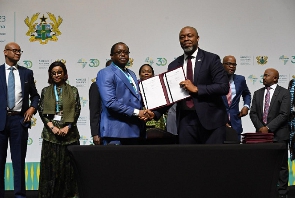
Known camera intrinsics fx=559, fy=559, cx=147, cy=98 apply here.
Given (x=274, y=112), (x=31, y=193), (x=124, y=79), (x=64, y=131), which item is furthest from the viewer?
(x=31, y=193)

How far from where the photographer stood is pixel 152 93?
434 centimetres

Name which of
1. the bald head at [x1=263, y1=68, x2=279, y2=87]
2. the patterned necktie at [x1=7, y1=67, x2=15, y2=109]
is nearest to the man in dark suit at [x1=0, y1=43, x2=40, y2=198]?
the patterned necktie at [x1=7, y1=67, x2=15, y2=109]

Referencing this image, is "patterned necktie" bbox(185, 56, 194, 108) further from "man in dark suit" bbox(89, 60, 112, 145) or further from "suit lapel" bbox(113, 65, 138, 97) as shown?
"man in dark suit" bbox(89, 60, 112, 145)

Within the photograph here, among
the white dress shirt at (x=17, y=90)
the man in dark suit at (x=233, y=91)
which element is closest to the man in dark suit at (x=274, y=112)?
the man in dark suit at (x=233, y=91)

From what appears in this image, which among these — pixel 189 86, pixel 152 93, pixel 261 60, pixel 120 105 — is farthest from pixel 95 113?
pixel 261 60

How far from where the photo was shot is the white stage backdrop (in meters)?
7.68

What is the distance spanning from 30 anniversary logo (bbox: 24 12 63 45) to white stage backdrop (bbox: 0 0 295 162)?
1cm

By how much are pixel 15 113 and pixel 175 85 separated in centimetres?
230

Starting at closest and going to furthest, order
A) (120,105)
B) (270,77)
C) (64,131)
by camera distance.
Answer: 1. (120,105)
2. (64,131)
3. (270,77)

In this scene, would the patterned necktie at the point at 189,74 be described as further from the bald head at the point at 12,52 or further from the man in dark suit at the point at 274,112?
the man in dark suit at the point at 274,112

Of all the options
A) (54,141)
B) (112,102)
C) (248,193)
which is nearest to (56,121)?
(54,141)

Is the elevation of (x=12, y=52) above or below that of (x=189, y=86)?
above

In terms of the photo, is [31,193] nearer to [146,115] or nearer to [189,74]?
[146,115]

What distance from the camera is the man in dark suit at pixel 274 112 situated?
21.4ft
